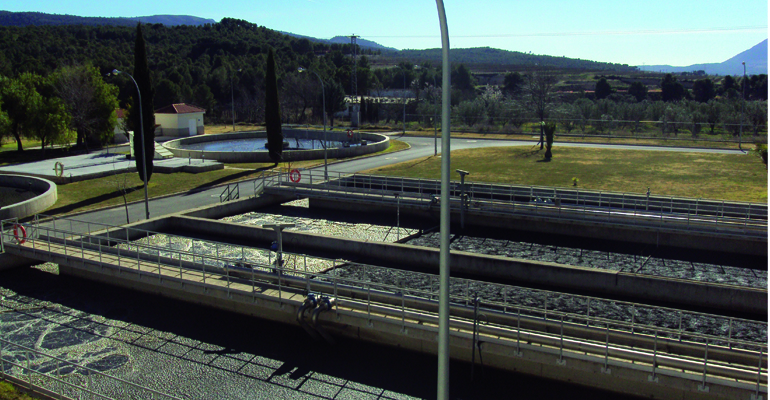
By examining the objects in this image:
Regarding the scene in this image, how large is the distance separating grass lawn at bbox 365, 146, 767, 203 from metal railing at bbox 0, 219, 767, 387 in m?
14.5

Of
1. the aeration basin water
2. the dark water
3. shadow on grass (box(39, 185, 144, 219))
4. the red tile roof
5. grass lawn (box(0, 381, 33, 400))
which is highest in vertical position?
the red tile roof

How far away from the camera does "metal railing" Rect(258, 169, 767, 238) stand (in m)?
21.5

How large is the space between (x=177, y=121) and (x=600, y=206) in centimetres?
4373

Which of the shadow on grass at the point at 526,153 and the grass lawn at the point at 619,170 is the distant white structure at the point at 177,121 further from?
the shadow on grass at the point at 526,153

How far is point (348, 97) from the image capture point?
93938 millimetres

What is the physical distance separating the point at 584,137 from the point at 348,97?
47579 millimetres

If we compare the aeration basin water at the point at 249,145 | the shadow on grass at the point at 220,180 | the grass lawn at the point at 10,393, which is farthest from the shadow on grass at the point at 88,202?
the aeration basin water at the point at 249,145

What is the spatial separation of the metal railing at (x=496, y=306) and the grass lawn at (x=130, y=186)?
6.45 m

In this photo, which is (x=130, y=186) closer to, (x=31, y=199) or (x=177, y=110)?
(x=31, y=199)

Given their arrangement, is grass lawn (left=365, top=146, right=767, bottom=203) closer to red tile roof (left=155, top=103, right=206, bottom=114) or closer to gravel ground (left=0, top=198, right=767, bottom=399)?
gravel ground (left=0, top=198, right=767, bottom=399)

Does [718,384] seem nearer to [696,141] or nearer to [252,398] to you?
[252,398]

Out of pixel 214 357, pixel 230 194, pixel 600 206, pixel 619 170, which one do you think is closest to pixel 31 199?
pixel 230 194

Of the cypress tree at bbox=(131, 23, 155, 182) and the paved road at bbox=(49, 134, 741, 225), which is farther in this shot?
the cypress tree at bbox=(131, 23, 155, 182)

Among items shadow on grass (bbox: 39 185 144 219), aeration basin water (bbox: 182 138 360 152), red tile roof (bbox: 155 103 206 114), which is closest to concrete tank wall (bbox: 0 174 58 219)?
shadow on grass (bbox: 39 185 144 219)
